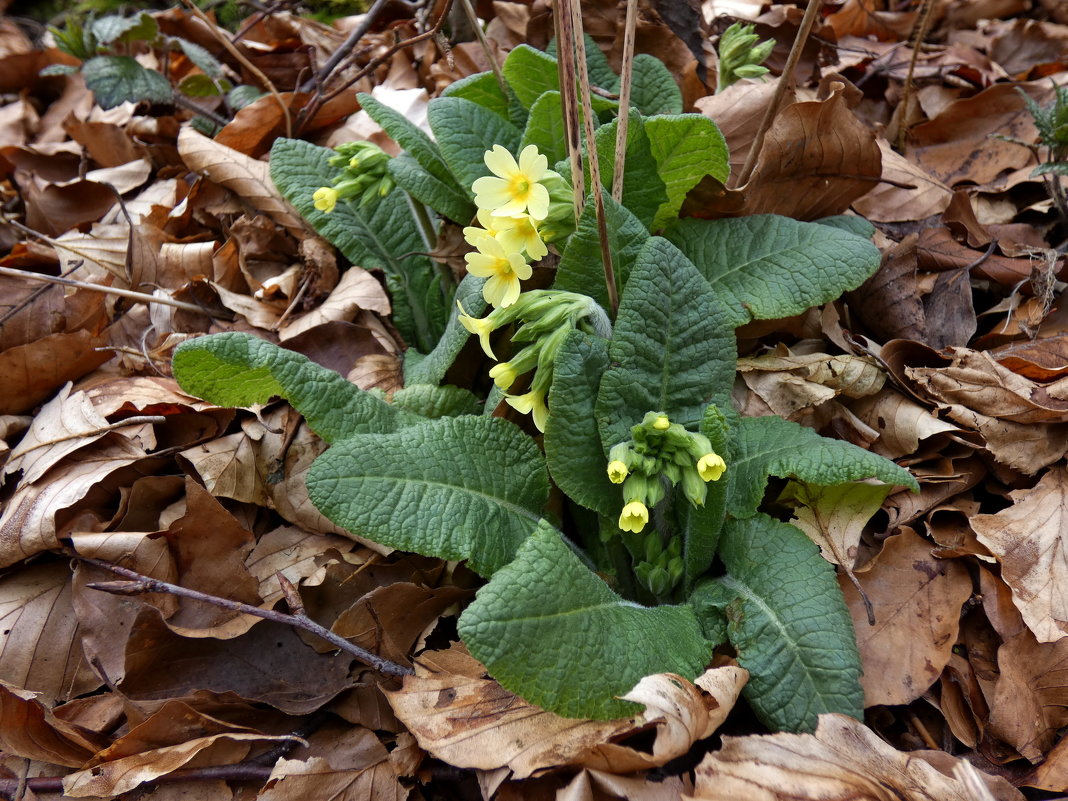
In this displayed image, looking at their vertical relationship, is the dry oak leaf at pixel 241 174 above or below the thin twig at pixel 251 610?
above

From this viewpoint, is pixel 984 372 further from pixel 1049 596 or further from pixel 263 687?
pixel 263 687

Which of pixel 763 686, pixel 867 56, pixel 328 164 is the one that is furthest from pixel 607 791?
pixel 867 56

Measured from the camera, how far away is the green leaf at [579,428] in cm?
191

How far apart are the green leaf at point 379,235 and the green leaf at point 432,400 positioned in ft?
1.67

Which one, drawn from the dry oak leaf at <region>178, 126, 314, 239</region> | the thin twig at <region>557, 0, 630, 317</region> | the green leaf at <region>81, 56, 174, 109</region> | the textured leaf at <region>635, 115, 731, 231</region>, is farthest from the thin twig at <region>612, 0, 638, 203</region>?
the green leaf at <region>81, 56, 174, 109</region>

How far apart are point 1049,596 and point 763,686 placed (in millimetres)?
737

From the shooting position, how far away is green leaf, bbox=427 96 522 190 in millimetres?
2484

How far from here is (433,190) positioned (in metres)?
2.64

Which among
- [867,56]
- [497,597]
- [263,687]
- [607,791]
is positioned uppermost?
[867,56]

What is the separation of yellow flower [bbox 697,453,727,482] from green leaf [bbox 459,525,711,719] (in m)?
0.34

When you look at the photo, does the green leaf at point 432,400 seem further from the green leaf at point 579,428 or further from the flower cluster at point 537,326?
the green leaf at point 579,428

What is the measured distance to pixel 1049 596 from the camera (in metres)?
1.90

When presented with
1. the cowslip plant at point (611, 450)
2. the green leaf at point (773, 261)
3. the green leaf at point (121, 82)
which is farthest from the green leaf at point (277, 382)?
the green leaf at point (121, 82)

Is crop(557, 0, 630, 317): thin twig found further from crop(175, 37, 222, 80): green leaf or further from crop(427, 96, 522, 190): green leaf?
crop(175, 37, 222, 80): green leaf
